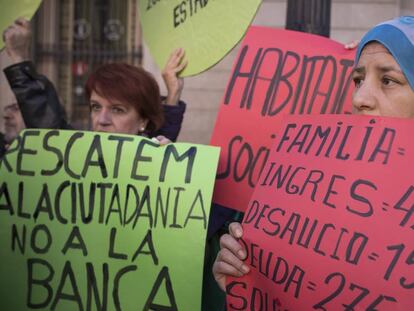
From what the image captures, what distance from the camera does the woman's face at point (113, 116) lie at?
2.61 meters

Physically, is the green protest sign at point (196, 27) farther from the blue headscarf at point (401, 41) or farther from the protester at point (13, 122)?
the protester at point (13, 122)

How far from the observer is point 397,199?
1.49 meters

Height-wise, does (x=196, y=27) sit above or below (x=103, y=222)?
above

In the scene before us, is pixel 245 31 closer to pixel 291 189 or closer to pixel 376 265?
pixel 291 189

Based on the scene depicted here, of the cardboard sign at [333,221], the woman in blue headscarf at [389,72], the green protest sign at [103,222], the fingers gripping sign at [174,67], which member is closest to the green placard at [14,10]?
the fingers gripping sign at [174,67]

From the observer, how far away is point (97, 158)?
2176 mm

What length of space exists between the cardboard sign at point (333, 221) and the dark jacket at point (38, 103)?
106 centimetres

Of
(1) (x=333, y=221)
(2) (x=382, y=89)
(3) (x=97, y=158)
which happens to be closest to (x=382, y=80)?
(2) (x=382, y=89)

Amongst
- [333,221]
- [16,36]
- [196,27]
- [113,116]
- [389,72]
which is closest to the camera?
[333,221]

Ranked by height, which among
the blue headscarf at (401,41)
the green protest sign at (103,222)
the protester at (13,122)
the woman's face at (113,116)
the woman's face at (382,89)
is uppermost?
the blue headscarf at (401,41)

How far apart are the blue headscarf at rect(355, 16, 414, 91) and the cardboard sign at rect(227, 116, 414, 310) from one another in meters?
0.14

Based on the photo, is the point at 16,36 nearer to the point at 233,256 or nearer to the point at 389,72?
the point at 233,256

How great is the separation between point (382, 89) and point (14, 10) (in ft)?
5.24

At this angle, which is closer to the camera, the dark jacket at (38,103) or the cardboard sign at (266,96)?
the cardboard sign at (266,96)
